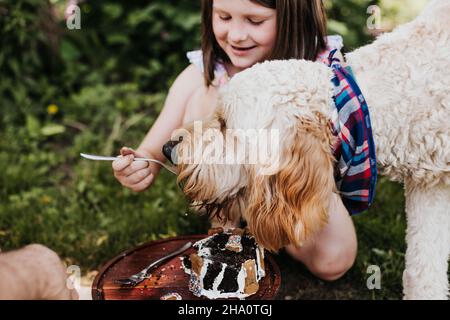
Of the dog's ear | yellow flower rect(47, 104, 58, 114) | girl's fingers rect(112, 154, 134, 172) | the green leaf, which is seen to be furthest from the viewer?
the green leaf

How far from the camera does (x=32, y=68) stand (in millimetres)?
4137

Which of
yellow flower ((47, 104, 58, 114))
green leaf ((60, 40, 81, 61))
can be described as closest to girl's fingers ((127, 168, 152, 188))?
yellow flower ((47, 104, 58, 114))

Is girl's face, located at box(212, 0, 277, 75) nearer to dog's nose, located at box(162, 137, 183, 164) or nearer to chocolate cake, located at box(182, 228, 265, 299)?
dog's nose, located at box(162, 137, 183, 164)

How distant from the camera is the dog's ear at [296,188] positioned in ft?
6.07

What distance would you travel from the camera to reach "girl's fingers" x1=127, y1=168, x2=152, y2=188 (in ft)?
7.92

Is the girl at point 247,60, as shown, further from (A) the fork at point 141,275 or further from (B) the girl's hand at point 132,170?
(A) the fork at point 141,275

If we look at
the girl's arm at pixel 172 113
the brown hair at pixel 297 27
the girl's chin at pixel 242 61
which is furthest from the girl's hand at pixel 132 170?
the brown hair at pixel 297 27

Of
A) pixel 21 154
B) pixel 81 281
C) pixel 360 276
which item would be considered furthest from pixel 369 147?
pixel 21 154

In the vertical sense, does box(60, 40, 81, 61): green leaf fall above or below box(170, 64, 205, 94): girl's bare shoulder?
above

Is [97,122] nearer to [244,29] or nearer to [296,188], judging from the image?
[244,29]

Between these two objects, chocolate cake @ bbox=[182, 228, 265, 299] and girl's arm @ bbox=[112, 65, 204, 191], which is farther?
girl's arm @ bbox=[112, 65, 204, 191]

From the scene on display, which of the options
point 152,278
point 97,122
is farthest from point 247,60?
point 97,122

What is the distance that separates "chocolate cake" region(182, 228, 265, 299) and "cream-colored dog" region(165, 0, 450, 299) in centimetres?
14

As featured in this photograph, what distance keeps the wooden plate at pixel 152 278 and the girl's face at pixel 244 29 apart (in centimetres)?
88
